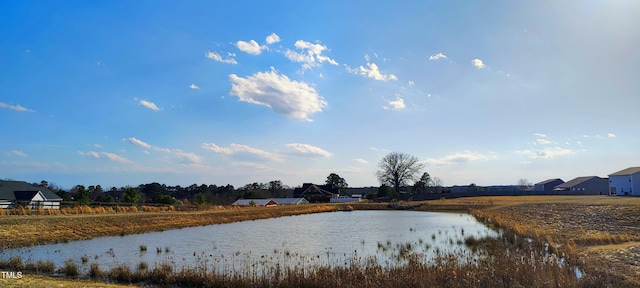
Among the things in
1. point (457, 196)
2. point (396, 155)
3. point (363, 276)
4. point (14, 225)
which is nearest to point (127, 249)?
point (14, 225)

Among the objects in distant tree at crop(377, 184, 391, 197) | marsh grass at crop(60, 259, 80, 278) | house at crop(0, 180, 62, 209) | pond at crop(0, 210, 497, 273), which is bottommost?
pond at crop(0, 210, 497, 273)

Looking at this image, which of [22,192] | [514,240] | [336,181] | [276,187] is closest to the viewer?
[514,240]

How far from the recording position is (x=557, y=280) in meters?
9.35

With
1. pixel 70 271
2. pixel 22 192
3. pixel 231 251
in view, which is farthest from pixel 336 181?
pixel 70 271

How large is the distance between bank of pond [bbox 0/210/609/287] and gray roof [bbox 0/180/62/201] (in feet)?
118

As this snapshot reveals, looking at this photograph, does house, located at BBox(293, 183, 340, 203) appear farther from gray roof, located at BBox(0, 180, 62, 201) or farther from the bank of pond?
the bank of pond

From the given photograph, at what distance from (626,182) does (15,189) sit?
90.4m

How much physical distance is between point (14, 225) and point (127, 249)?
8.76 m

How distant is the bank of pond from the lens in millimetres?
10469

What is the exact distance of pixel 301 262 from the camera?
15.5 m

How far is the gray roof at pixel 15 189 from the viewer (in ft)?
166

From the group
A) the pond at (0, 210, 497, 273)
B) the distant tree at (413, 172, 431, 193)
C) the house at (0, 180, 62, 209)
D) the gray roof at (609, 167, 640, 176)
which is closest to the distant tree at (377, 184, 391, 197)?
the distant tree at (413, 172, 431, 193)

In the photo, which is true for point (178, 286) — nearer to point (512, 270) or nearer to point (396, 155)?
point (512, 270)

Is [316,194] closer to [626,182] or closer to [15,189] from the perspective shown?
[626,182]
